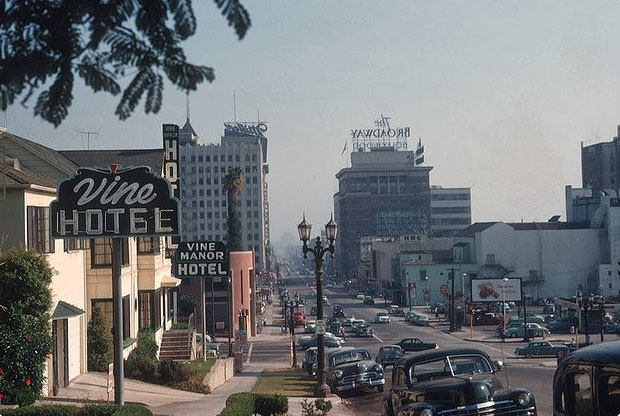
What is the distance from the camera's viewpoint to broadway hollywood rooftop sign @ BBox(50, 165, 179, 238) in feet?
73.5

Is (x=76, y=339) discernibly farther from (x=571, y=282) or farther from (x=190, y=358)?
(x=571, y=282)

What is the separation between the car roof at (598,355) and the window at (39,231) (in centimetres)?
1739

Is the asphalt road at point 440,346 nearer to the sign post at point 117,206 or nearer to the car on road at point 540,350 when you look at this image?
the car on road at point 540,350

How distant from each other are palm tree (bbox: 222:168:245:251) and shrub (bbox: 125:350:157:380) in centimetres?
6171

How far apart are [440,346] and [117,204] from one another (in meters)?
48.1

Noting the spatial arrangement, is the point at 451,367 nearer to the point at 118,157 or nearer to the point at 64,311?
the point at 64,311

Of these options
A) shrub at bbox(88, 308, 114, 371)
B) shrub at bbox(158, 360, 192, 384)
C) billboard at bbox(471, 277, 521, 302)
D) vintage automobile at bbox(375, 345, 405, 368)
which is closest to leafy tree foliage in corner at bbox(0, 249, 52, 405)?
shrub at bbox(158, 360, 192, 384)

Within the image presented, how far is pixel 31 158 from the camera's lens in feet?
113

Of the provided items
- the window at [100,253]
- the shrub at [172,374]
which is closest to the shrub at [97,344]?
the window at [100,253]

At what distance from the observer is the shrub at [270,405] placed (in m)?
21.4

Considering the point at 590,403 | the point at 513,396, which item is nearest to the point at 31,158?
the point at 513,396

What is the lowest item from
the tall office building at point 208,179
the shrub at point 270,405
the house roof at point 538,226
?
the shrub at point 270,405

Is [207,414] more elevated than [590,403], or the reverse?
[590,403]

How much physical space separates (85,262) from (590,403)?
81.2ft
